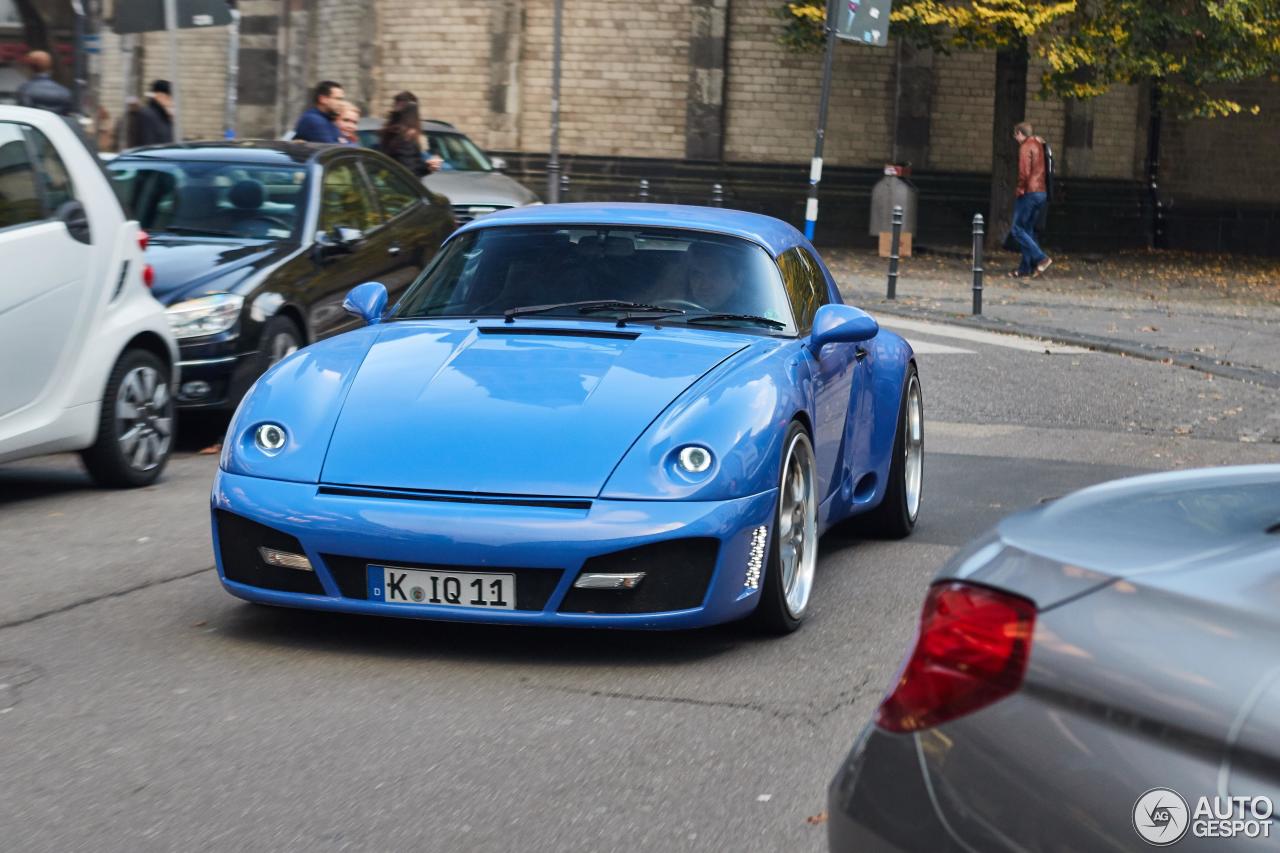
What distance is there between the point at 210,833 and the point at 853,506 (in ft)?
12.2

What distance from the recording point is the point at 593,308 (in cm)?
651

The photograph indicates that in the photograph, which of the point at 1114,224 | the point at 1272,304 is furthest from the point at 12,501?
the point at 1114,224

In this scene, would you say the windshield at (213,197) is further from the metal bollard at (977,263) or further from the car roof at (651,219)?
the metal bollard at (977,263)

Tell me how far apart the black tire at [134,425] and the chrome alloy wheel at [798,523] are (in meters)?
3.70

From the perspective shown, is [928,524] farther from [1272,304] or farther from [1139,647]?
[1272,304]

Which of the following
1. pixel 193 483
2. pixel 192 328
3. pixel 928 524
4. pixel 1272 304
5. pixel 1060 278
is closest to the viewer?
pixel 928 524

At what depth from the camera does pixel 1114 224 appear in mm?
33375

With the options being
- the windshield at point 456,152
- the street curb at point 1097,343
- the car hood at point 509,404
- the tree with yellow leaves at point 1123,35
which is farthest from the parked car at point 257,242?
the tree with yellow leaves at point 1123,35

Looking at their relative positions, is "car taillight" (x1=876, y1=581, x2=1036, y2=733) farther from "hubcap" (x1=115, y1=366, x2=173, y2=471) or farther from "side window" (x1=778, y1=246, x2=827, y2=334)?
"hubcap" (x1=115, y1=366, x2=173, y2=471)

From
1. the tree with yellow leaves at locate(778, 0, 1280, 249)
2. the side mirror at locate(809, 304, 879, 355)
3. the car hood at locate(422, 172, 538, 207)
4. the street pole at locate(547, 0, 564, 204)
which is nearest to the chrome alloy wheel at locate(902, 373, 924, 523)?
the side mirror at locate(809, 304, 879, 355)

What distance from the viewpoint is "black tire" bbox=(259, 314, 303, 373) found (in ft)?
32.9

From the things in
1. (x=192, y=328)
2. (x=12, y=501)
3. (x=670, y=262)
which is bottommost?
(x=12, y=501)

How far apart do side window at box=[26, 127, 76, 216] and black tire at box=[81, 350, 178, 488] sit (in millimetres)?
754

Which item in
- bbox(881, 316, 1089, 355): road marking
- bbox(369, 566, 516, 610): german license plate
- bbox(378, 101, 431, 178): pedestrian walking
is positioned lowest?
bbox(881, 316, 1089, 355): road marking
